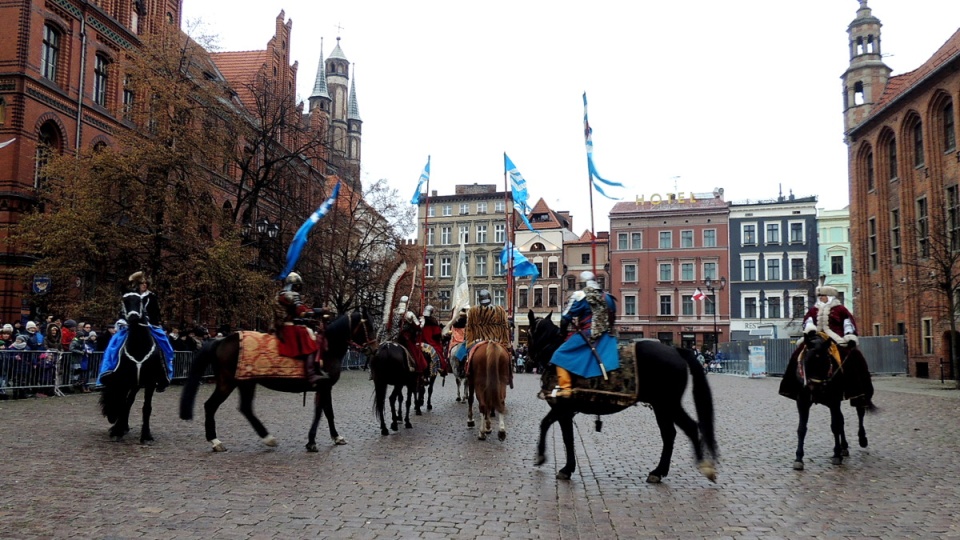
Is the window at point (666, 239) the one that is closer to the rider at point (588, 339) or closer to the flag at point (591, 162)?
the flag at point (591, 162)

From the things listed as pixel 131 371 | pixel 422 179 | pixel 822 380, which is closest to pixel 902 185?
pixel 422 179

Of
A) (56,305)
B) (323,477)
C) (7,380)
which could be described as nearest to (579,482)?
(323,477)

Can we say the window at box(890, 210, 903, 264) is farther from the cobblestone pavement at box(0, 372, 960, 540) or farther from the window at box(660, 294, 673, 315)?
the window at box(660, 294, 673, 315)

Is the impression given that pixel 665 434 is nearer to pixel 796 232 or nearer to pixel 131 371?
pixel 131 371

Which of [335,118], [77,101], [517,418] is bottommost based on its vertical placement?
[517,418]

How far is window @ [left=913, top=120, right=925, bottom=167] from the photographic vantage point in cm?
3794

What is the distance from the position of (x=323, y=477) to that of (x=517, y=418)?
743 cm

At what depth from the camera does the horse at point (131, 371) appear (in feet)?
36.9

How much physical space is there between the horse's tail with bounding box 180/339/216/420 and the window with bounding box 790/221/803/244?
220 ft

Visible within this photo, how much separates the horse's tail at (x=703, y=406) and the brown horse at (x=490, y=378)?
403cm

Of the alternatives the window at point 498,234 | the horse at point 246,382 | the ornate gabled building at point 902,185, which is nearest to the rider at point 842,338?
the horse at point 246,382

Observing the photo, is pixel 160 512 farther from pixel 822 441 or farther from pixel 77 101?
pixel 77 101

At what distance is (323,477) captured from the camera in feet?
27.6

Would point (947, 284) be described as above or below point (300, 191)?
below
